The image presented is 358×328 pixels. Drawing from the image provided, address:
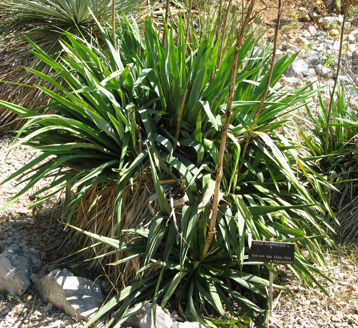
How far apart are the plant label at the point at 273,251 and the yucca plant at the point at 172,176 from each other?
0.27 feet

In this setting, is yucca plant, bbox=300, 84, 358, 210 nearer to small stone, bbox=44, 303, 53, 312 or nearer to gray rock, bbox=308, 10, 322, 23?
small stone, bbox=44, 303, 53, 312

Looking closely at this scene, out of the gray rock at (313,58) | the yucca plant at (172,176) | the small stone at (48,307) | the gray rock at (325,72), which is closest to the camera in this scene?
the yucca plant at (172,176)

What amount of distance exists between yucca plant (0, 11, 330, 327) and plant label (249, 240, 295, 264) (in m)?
0.08

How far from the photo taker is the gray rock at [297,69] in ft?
20.4

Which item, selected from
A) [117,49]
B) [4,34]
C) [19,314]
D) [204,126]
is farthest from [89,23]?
[19,314]

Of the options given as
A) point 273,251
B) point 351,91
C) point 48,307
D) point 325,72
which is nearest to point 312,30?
point 325,72

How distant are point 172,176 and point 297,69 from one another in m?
3.96

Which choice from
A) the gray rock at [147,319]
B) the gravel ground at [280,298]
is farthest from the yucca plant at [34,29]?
the gray rock at [147,319]

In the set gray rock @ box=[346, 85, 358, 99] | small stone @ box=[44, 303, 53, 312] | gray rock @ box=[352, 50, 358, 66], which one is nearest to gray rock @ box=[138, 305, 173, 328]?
small stone @ box=[44, 303, 53, 312]

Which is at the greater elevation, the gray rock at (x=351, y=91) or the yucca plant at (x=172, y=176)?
the yucca plant at (x=172, y=176)

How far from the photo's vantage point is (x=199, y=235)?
2898mm

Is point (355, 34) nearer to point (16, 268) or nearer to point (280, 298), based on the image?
point (280, 298)

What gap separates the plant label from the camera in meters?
2.58

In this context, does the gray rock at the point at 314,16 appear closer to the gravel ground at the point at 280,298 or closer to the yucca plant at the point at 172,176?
the yucca plant at the point at 172,176
